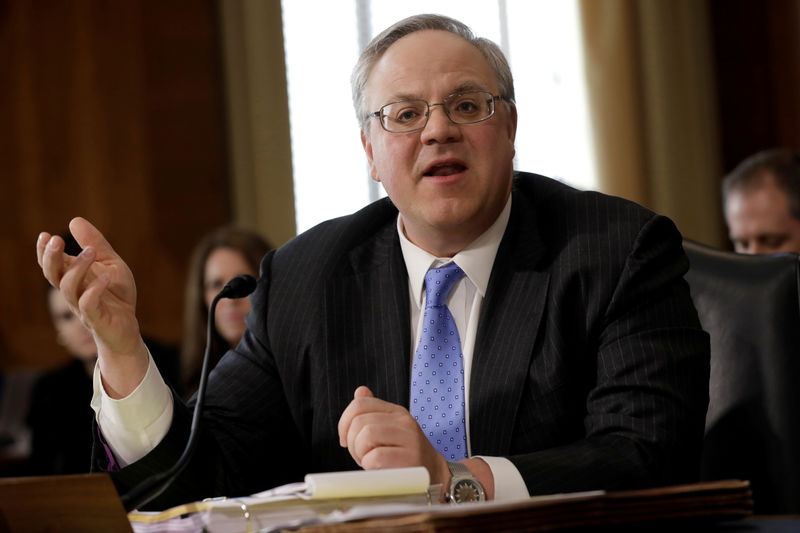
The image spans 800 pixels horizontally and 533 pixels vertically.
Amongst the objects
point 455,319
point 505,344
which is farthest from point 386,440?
point 455,319

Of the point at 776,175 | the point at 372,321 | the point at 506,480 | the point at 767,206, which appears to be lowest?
the point at 506,480

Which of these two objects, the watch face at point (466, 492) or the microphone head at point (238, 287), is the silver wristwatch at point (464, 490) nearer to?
the watch face at point (466, 492)

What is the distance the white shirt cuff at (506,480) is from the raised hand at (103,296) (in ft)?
1.88

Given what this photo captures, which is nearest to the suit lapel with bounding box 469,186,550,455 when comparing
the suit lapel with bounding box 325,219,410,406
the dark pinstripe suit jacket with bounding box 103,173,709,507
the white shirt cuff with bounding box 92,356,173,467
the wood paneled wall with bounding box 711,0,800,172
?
the dark pinstripe suit jacket with bounding box 103,173,709,507

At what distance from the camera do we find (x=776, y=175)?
132 inches

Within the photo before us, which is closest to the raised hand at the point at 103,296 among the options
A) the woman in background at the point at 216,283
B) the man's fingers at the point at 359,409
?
the man's fingers at the point at 359,409

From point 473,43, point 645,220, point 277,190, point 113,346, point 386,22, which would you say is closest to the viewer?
point 113,346

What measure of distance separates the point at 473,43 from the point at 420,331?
567 mm

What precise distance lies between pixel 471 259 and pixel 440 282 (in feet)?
0.25

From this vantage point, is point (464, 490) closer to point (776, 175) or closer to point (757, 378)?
point (757, 378)

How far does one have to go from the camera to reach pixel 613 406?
1.53m

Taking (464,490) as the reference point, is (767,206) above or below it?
above

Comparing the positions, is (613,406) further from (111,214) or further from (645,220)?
(111,214)

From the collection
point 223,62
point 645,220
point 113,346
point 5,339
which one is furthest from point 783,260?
point 5,339
